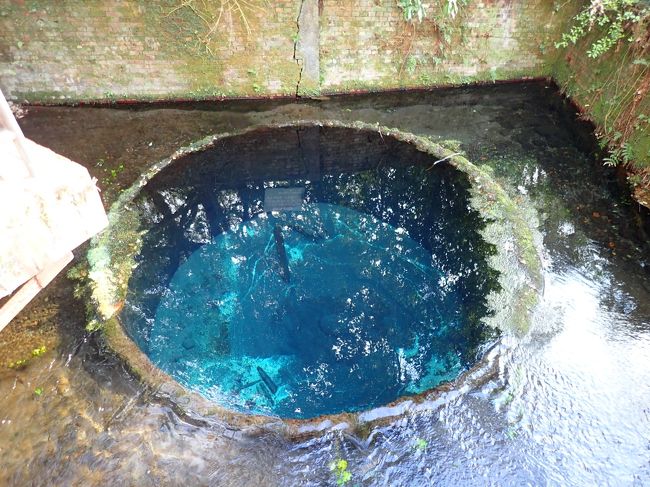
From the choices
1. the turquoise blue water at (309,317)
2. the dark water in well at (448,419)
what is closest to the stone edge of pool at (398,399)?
the dark water in well at (448,419)

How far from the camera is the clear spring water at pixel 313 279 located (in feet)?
13.7

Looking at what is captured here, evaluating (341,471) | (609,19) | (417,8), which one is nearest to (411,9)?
(417,8)

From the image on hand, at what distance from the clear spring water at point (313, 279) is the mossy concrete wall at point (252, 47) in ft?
5.14

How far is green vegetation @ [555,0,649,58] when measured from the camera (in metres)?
5.90

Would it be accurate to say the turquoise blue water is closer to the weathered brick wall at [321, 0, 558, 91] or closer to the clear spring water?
the clear spring water

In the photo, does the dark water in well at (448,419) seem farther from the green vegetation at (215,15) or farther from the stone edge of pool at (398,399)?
the green vegetation at (215,15)

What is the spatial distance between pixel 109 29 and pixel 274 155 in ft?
10.3

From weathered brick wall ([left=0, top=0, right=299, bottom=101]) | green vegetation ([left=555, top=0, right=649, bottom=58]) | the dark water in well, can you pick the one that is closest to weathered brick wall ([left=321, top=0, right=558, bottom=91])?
weathered brick wall ([left=0, top=0, right=299, bottom=101])

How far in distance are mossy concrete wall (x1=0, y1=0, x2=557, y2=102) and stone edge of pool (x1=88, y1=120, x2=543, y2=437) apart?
179 cm

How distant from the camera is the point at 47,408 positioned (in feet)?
11.4

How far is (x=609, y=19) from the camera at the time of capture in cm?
656

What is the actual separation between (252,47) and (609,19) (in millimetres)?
5293

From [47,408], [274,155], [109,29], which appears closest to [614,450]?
[47,408]

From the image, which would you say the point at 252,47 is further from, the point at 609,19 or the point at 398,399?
the point at 398,399
